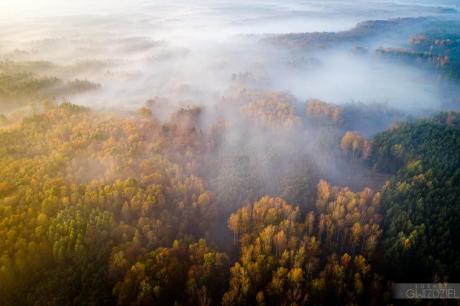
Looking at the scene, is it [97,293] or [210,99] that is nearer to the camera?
[97,293]

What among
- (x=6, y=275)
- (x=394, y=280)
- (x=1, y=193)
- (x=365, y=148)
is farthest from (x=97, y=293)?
(x=365, y=148)

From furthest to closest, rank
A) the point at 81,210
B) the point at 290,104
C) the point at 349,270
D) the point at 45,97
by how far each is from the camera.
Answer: the point at 45,97, the point at 290,104, the point at 81,210, the point at 349,270

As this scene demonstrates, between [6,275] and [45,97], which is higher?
[45,97]

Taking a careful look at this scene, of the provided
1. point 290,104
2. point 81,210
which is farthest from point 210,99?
point 81,210

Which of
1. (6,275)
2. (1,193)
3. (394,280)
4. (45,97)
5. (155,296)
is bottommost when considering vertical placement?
(394,280)

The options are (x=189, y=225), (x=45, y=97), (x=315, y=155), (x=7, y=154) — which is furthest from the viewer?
(x=45, y=97)

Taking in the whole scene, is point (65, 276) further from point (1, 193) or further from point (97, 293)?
point (1, 193)

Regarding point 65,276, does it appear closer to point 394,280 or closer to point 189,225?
point 189,225
